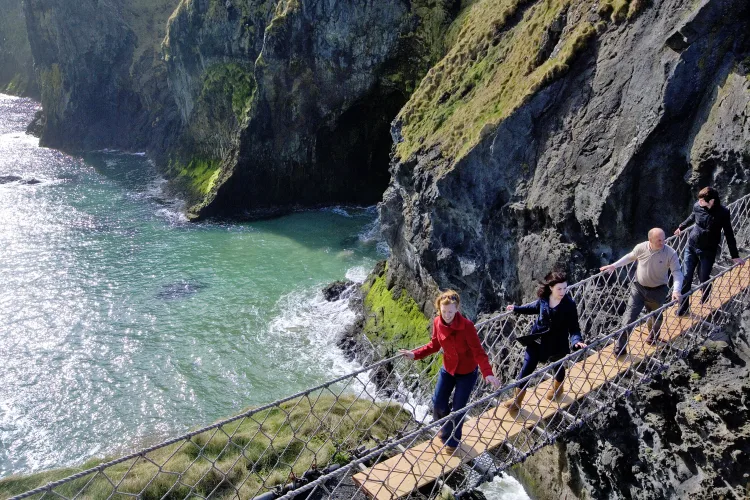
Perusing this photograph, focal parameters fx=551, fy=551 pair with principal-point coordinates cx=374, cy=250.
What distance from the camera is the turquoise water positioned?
1636 cm

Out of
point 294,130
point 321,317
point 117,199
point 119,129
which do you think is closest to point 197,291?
point 321,317

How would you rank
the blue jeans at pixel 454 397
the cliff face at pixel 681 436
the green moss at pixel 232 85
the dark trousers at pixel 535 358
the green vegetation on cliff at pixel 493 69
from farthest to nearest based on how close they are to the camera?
the green moss at pixel 232 85
the green vegetation on cliff at pixel 493 69
the dark trousers at pixel 535 358
the blue jeans at pixel 454 397
the cliff face at pixel 681 436

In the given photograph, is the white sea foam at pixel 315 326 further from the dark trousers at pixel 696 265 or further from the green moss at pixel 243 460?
the dark trousers at pixel 696 265

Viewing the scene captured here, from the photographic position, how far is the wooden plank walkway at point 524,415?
6391 millimetres

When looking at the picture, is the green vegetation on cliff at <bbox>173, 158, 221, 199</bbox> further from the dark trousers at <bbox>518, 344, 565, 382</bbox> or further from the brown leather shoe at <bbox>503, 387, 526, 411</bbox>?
the dark trousers at <bbox>518, 344, 565, 382</bbox>

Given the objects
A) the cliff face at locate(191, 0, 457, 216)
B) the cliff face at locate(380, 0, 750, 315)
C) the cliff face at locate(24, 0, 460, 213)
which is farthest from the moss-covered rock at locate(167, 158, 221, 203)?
the cliff face at locate(380, 0, 750, 315)

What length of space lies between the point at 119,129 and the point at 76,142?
172 inches

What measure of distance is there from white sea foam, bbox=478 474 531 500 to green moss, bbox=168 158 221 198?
93.3ft

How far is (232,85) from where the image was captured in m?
36.2

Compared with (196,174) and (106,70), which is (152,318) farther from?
(106,70)

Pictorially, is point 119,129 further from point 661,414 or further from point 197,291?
point 661,414

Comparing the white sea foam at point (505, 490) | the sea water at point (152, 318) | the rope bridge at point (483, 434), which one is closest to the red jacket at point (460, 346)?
the rope bridge at point (483, 434)

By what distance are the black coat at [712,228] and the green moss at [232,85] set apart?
1151 inches

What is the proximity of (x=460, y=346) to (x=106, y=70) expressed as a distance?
197 feet
